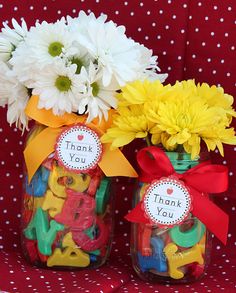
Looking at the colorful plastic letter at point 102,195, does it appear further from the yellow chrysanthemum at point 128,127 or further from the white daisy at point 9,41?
the white daisy at point 9,41

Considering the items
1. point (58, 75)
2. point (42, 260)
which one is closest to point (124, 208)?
point (42, 260)

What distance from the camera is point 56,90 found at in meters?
1.06

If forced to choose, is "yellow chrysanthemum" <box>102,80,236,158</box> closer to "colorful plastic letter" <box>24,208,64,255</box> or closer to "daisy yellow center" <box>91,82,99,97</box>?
"daisy yellow center" <box>91,82,99,97</box>

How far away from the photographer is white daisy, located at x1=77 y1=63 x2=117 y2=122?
1044 millimetres

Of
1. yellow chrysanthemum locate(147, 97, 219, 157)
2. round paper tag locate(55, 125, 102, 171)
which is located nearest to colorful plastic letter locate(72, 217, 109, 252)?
round paper tag locate(55, 125, 102, 171)

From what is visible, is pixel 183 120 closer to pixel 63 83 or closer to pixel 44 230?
pixel 63 83

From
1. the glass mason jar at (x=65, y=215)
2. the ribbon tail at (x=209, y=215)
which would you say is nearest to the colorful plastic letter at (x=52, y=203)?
the glass mason jar at (x=65, y=215)

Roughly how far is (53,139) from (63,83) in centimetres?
10

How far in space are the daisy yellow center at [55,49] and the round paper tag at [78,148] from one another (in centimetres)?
12

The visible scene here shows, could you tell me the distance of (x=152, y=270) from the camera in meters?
1.08

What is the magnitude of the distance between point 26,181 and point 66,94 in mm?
185

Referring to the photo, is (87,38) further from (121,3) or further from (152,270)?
(152,270)

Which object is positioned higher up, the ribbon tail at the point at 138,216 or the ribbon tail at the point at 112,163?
the ribbon tail at the point at 112,163

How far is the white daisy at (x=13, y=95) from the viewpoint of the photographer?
1.09 metres
